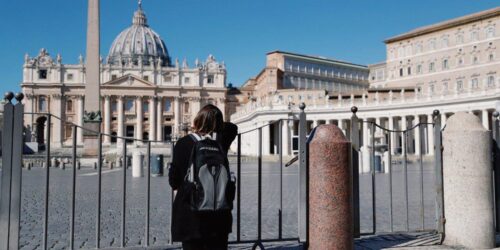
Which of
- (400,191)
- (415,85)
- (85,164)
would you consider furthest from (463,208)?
(415,85)

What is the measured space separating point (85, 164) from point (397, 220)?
25.0m

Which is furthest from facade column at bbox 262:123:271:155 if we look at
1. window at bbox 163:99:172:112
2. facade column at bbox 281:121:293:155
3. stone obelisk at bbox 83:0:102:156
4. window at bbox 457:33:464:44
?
window at bbox 163:99:172:112

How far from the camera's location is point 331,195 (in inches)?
181

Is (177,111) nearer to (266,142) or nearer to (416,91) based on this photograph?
(266,142)

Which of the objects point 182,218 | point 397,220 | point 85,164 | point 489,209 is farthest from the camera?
point 85,164

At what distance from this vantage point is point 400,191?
12.9 m

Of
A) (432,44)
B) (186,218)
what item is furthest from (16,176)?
(432,44)

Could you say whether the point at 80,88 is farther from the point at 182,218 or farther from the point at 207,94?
the point at 182,218

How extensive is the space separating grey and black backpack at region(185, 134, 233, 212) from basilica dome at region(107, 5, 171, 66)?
96.2 meters

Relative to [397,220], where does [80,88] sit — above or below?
above

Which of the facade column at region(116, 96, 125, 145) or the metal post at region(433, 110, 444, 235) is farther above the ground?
the facade column at region(116, 96, 125, 145)

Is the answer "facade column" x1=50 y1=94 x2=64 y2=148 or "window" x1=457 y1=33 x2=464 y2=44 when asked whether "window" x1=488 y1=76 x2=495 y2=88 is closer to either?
"window" x1=457 y1=33 x2=464 y2=44

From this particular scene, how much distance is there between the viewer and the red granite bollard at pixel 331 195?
15.1 ft

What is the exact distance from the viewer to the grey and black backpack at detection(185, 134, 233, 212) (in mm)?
3355
